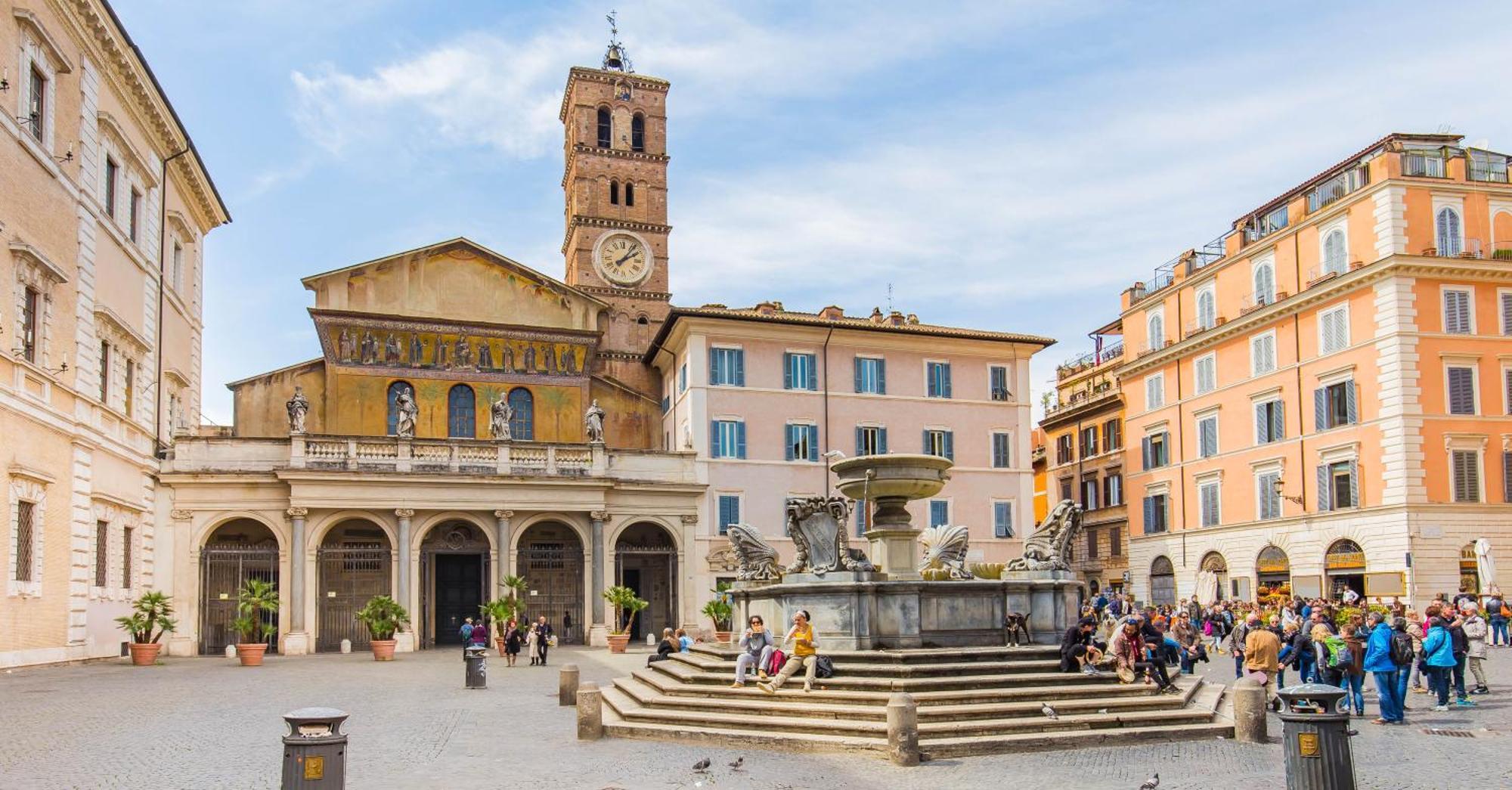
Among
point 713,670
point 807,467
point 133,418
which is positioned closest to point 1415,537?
point 807,467

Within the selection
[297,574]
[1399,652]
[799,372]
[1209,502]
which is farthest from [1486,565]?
[297,574]

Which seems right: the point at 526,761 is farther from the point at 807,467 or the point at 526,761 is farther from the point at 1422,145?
the point at 1422,145

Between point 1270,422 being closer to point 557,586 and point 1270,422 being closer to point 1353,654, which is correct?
point 557,586

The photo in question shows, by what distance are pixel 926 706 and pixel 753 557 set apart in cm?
686

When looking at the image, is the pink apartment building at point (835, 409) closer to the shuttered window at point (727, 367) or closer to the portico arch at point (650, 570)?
the shuttered window at point (727, 367)

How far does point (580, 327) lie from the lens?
44.7m

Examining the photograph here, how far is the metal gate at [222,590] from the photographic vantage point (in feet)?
120

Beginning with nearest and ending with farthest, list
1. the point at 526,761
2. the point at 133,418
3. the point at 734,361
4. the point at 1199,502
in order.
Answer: the point at 526,761 < the point at 133,418 < the point at 734,361 < the point at 1199,502

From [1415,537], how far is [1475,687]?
19081mm

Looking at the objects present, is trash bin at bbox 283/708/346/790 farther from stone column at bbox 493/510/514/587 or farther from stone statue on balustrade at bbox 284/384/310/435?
stone column at bbox 493/510/514/587

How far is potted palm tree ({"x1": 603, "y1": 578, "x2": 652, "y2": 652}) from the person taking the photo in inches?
1384

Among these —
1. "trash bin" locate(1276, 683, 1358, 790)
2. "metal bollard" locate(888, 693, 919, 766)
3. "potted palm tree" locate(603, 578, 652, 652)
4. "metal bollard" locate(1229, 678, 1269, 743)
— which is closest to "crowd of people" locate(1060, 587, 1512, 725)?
"metal bollard" locate(1229, 678, 1269, 743)

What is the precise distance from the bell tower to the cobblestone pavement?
34.9m

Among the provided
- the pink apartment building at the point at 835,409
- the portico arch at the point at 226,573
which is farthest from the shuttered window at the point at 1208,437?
the portico arch at the point at 226,573
